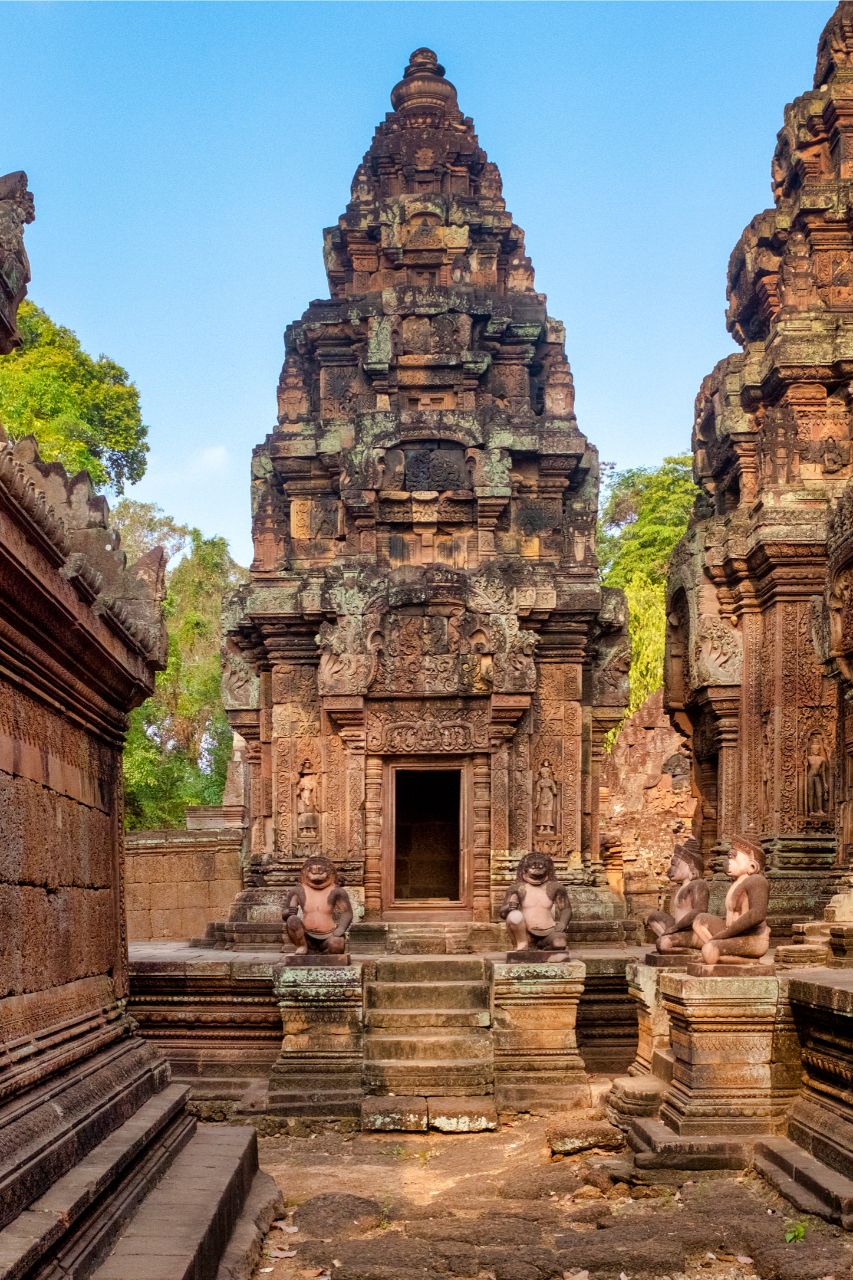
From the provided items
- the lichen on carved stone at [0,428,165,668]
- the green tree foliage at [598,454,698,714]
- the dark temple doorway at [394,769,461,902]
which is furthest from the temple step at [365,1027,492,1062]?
the green tree foliage at [598,454,698,714]

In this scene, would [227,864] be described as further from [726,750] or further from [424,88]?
[424,88]

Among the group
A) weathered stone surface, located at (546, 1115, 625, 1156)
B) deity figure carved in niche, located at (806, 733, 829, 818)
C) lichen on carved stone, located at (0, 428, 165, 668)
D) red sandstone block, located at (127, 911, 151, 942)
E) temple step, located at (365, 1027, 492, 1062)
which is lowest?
red sandstone block, located at (127, 911, 151, 942)

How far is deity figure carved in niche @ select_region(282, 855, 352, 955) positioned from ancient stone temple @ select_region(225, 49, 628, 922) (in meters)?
3.92

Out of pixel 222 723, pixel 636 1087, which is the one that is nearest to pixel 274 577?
pixel 636 1087

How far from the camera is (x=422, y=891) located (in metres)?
16.9

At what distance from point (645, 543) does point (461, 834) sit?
64.2ft

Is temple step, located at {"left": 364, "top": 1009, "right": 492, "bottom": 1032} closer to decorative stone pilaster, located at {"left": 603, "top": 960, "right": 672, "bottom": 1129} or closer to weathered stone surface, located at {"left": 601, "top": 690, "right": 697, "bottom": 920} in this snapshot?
decorative stone pilaster, located at {"left": 603, "top": 960, "right": 672, "bottom": 1129}

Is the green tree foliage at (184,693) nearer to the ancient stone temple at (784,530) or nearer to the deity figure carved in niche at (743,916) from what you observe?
the ancient stone temple at (784,530)

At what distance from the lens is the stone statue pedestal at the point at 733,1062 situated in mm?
7129

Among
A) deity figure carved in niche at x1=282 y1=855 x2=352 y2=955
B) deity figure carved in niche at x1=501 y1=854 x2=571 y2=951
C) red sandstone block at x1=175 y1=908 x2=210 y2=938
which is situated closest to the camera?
deity figure carved in niche at x1=282 y1=855 x2=352 y2=955

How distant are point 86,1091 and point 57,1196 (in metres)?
0.83

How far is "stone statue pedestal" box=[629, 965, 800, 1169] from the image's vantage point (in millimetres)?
7129

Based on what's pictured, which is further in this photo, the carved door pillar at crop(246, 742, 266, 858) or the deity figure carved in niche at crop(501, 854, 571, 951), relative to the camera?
the carved door pillar at crop(246, 742, 266, 858)

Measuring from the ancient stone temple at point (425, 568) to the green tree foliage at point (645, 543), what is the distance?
41.2ft
